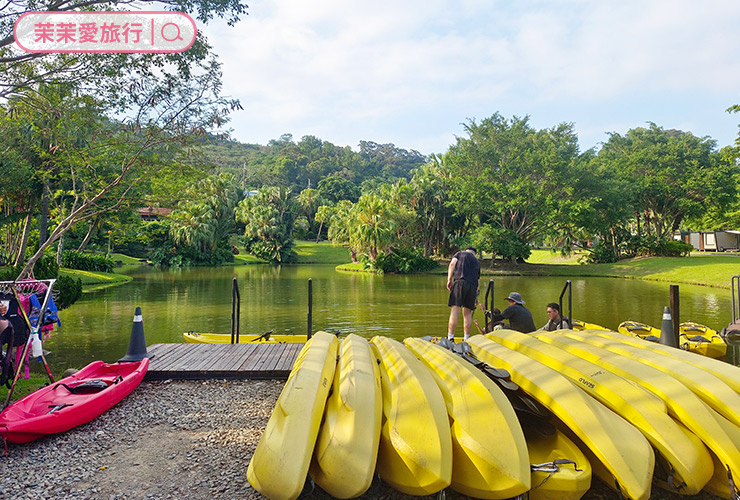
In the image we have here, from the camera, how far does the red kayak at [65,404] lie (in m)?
3.82

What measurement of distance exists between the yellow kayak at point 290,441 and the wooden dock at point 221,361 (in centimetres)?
243

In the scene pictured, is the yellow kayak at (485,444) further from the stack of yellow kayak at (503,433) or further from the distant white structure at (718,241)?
the distant white structure at (718,241)

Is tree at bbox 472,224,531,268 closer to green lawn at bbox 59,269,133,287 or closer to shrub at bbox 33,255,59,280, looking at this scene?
green lawn at bbox 59,269,133,287

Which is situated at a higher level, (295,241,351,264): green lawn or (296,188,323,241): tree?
(296,188,323,241): tree

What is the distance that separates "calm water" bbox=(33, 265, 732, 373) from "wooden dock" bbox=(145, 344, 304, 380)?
91.5 inches

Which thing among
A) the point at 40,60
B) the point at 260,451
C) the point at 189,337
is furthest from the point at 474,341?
the point at 40,60

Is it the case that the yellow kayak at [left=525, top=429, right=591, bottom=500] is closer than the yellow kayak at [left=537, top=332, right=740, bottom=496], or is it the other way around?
the yellow kayak at [left=525, top=429, right=591, bottom=500]

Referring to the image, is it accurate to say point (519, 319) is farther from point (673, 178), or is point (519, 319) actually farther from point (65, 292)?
point (673, 178)

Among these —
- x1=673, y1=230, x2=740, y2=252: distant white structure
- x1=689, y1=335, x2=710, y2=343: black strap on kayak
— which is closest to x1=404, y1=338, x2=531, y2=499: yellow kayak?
x1=689, y1=335, x2=710, y2=343: black strap on kayak

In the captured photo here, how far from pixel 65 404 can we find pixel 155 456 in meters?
1.30

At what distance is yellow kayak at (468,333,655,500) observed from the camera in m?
2.71

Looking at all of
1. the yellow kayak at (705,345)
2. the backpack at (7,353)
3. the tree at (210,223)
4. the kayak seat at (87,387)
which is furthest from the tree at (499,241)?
the backpack at (7,353)

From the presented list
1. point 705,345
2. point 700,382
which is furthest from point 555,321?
point 700,382

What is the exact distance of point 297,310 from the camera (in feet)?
Result: 50.6
